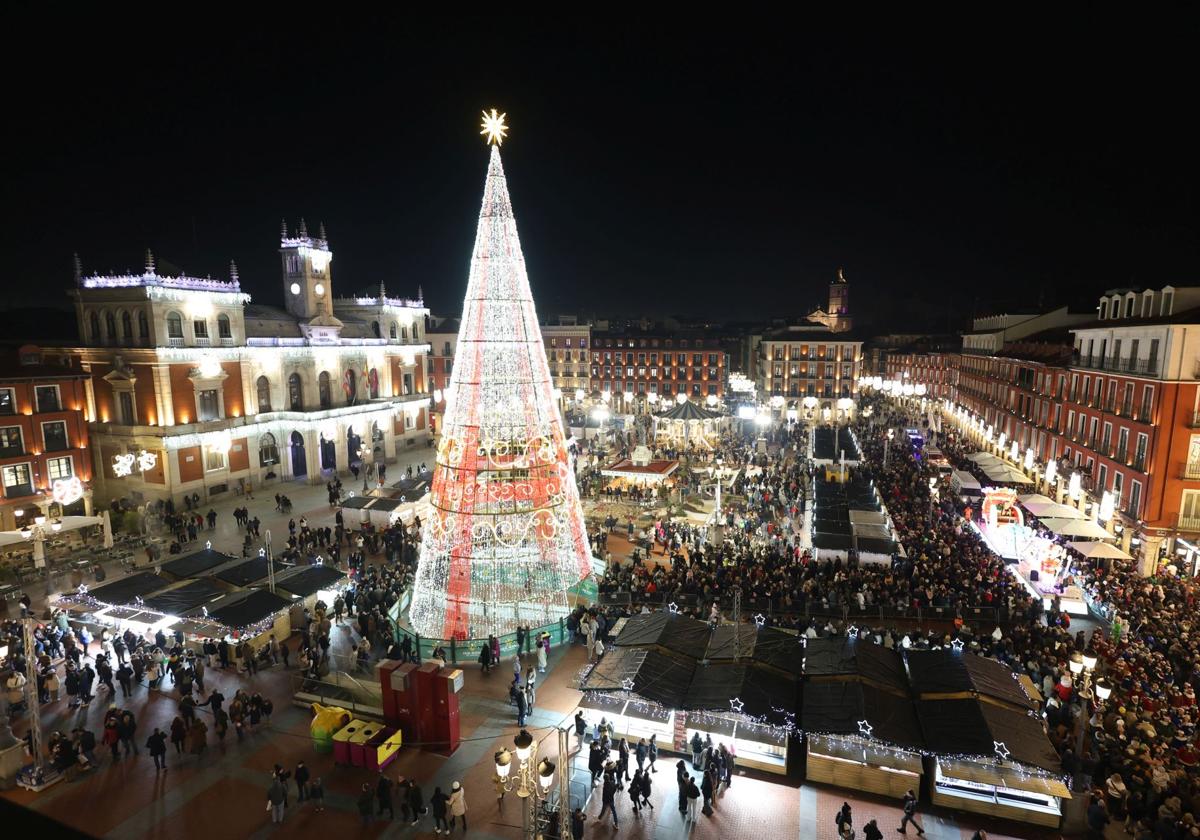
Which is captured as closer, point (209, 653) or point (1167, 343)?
point (209, 653)

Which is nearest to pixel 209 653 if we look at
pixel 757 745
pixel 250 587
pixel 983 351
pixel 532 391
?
pixel 250 587

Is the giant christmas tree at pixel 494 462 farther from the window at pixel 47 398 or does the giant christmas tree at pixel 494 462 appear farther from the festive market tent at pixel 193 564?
the window at pixel 47 398

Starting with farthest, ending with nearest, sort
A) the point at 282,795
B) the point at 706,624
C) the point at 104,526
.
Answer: the point at 104,526, the point at 706,624, the point at 282,795

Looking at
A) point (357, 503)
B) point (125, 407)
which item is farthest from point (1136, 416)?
point (125, 407)

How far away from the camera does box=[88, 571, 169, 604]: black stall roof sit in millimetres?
19797

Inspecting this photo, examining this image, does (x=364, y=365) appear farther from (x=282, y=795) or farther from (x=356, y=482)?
(x=282, y=795)

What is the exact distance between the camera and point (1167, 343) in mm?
24656

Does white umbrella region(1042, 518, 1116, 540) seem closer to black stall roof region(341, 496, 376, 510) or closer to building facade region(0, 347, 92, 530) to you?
black stall roof region(341, 496, 376, 510)

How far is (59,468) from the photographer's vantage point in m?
31.0

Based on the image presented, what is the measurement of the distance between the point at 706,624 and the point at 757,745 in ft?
11.9

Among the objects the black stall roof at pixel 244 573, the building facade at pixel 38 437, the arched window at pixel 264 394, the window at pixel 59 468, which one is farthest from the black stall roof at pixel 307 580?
the arched window at pixel 264 394

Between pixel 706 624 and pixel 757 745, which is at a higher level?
pixel 706 624

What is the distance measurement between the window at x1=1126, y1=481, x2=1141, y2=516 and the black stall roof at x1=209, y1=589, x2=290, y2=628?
31.0 m

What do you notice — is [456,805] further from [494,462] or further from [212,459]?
[212,459]
